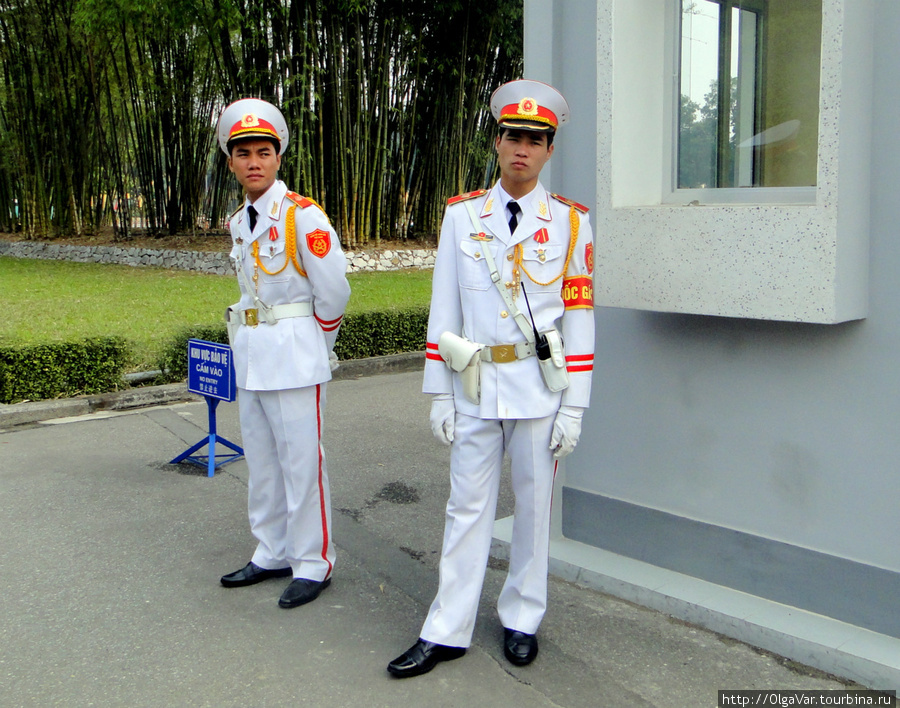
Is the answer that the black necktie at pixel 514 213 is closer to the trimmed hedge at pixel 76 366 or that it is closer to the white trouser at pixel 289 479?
the white trouser at pixel 289 479

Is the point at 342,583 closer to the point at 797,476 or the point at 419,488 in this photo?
the point at 419,488

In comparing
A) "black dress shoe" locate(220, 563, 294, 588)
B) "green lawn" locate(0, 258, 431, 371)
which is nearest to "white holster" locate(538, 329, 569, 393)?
"black dress shoe" locate(220, 563, 294, 588)

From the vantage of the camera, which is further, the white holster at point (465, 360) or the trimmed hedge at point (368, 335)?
the trimmed hedge at point (368, 335)

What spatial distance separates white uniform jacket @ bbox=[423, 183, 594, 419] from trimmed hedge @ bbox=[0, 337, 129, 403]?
187 inches

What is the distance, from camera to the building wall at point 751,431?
2.93 metres

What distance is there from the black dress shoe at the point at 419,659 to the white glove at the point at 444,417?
2.15 feet

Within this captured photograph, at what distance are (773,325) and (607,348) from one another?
2.44ft

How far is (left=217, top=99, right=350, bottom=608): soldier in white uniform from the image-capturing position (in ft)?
11.2

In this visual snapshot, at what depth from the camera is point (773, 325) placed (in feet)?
10.4

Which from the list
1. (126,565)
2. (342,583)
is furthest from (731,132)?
(126,565)

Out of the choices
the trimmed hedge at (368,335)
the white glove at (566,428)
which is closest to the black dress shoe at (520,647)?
the white glove at (566,428)

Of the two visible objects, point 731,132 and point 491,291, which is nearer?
point 491,291

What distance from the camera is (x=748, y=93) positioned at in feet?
11.6

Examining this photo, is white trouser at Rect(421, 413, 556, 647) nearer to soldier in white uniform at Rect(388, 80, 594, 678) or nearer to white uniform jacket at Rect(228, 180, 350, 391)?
soldier in white uniform at Rect(388, 80, 594, 678)
